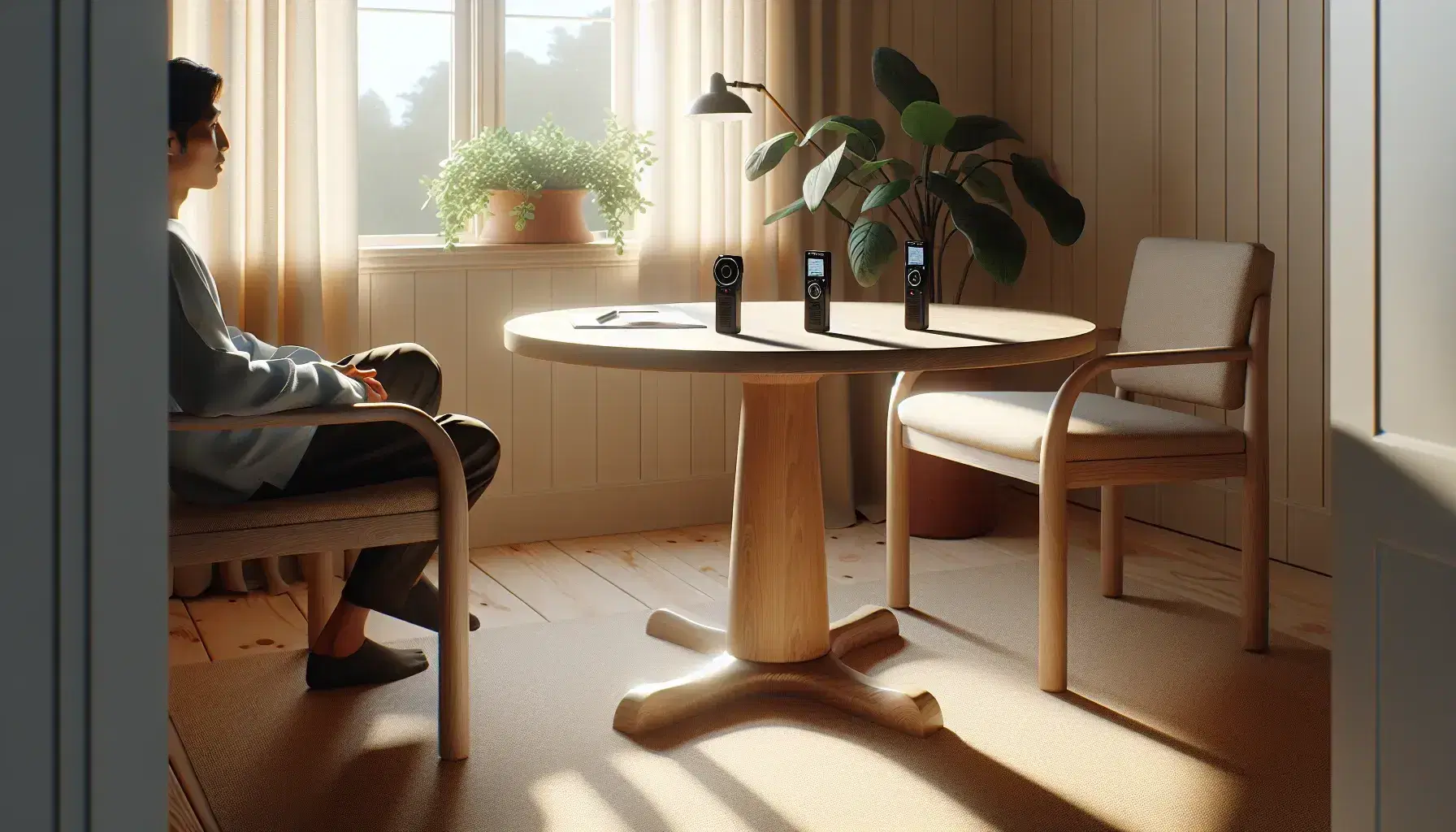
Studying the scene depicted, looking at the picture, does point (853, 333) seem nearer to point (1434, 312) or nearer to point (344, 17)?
point (1434, 312)

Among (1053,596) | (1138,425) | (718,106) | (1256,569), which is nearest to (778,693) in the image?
(1053,596)

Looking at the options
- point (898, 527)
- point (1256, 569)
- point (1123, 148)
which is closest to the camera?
point (1256, 569)

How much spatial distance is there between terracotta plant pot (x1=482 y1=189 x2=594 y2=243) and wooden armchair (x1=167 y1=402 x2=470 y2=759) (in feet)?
5.04

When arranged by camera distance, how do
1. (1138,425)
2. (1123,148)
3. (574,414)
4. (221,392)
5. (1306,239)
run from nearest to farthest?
(221,392), (1138,425), (1306,239), (574,414), (1123,148)

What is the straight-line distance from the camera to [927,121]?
346 cm

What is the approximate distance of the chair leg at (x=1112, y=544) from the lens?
310 cm

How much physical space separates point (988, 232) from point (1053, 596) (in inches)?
47.3

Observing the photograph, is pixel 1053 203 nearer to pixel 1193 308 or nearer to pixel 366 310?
pixel 1193 308

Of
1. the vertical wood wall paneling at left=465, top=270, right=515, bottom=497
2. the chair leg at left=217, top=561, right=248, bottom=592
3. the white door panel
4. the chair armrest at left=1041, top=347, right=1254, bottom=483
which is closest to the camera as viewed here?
the white door panel

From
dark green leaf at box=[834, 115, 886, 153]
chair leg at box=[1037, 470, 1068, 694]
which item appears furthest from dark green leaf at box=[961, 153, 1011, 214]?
chair leg at box=[1037, 470, 1068, 694]

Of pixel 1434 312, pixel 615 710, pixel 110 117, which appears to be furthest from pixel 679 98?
pixel 110 117

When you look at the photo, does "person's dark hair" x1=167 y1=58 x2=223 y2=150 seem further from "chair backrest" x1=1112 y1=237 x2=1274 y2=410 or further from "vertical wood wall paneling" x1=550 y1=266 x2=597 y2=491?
"chair backrest" x1=1112 y1=237 x2=1274 y2=410

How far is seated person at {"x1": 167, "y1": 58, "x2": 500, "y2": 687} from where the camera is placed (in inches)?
77.7

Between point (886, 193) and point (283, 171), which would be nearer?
point (283, 171)
